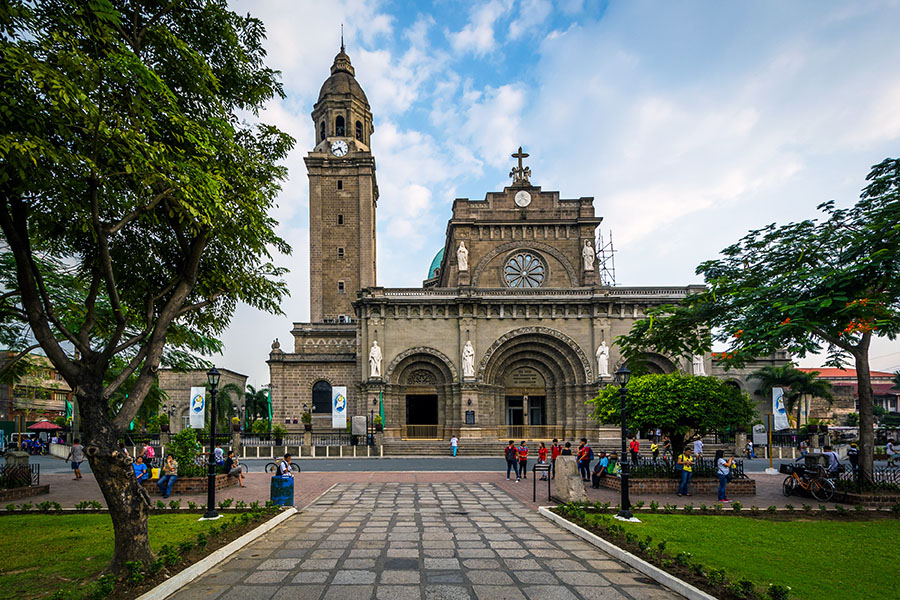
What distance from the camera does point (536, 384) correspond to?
4153 cm

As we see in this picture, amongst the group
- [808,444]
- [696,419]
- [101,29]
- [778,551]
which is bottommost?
[808,444]

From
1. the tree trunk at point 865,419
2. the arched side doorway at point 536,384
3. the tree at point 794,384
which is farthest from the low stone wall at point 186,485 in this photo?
the tree at point 794,384

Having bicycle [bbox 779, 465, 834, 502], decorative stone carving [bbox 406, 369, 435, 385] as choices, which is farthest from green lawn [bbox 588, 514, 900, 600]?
decorative stone carving [bbox 406, 369, 435, 385]

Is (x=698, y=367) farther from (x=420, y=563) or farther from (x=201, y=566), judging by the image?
(x=201, y=566)

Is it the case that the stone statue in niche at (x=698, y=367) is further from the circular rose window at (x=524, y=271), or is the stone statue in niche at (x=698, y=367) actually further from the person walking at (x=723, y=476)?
the person walking at (x=723, y=476)

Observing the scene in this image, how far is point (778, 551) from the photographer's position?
9820mm

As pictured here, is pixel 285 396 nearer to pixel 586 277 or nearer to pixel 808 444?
pixel 586 277

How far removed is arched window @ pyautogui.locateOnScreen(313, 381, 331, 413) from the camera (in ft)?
147

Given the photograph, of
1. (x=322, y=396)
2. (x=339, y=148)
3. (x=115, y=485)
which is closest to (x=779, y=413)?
(x=115, y=485)

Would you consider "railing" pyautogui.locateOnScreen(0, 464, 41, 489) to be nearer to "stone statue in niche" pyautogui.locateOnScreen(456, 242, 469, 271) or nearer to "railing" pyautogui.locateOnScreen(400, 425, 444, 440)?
"railing" pyautogui.locateOnScreen(400, 425, 444, 440)

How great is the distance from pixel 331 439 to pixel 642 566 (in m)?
30.8

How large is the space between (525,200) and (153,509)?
34597 millimetres

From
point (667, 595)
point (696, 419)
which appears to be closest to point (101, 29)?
point (667, 595)

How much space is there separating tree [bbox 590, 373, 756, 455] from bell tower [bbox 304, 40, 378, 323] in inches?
1268
